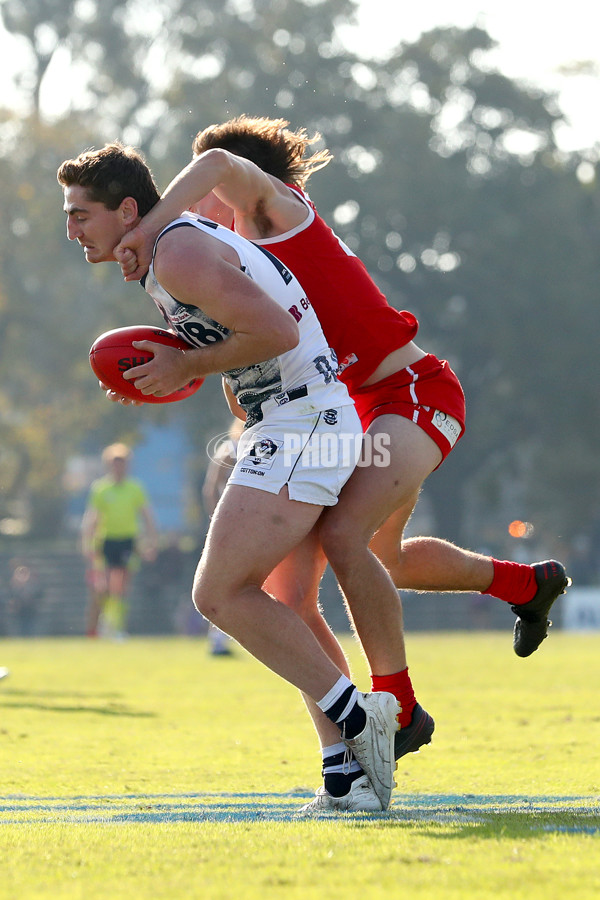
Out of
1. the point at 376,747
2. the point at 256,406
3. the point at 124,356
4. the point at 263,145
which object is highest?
the point at 263,145

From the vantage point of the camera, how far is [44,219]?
51.0 metres

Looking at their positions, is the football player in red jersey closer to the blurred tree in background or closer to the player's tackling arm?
the player's tackling arm

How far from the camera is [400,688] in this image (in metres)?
5.27

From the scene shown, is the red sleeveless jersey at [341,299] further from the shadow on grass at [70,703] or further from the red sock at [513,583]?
the shadow on grass at [70,703]

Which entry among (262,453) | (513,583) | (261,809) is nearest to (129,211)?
(262,453)

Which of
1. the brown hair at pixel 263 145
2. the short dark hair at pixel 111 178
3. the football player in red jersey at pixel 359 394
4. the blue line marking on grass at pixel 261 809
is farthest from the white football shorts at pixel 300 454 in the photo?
the brown hair at pixel 263 145

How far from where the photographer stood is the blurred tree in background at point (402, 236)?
171ft

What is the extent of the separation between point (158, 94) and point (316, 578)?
52374 millimetres

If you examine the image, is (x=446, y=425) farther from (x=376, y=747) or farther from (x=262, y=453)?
(x=376, y=747)

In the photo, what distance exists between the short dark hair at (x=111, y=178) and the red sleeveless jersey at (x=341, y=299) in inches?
22.2

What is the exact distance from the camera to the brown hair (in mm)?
5633

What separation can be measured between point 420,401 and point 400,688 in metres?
1.06

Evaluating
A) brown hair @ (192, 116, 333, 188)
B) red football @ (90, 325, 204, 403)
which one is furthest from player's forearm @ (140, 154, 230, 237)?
brown hair @ (192, 116, 333, 188)

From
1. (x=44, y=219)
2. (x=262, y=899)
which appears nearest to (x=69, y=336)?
(x=44, y=219)
